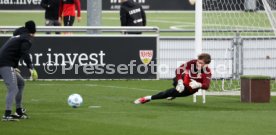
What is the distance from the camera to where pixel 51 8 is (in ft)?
99.2

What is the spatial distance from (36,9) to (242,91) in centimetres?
3091

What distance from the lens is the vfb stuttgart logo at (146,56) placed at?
26156mm

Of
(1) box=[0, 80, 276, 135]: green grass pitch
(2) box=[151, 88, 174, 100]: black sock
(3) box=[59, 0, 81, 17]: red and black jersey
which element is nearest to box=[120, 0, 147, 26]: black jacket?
(3) box=[59, 0, 81, 17]: red and black jersey

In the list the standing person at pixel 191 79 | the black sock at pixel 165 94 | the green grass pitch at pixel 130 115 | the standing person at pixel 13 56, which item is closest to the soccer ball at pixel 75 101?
the green grass pitch at pixel 130 115

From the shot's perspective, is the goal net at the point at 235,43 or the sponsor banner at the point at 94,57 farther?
the goal net at the point at 235,43

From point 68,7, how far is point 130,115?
40.8 feet

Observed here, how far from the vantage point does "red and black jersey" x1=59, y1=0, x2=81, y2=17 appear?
→ 3020 cm

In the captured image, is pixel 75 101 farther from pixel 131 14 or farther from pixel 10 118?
pixel 131 14

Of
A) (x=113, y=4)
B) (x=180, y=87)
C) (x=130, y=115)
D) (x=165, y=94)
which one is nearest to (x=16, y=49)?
(x=130, y=115)

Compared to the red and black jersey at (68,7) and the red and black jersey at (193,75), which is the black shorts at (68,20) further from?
the red and black jersey at (193,75)

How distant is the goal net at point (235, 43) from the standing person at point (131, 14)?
1960mm

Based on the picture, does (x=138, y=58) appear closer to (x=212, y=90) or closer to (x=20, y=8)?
(x=212, y=90)

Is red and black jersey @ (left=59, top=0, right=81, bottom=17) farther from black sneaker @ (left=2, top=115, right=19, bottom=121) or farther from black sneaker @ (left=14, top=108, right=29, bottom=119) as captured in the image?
black sneaker @ (left=2, top=115, right=19, bottom=121)

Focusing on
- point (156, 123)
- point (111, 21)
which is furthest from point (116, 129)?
point (111, 21)
